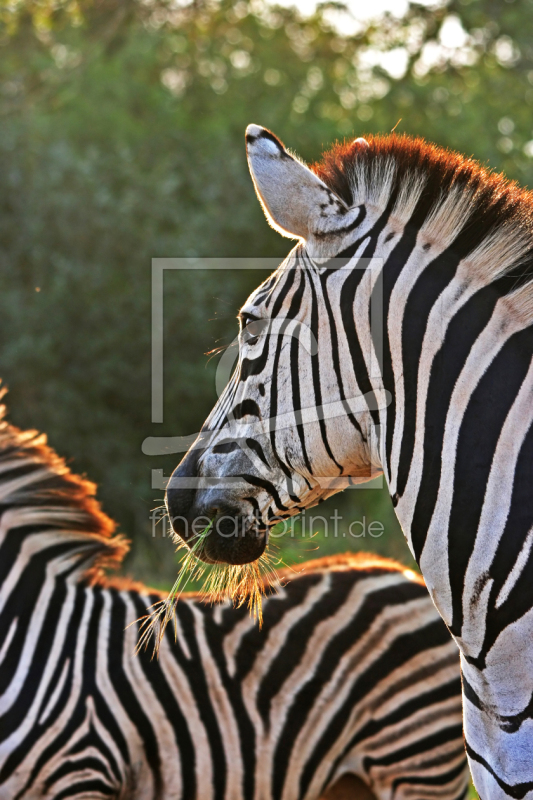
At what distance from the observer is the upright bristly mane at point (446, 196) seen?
6.77 feet

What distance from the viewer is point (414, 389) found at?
81.2 inches

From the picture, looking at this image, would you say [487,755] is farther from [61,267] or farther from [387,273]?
[61,267]

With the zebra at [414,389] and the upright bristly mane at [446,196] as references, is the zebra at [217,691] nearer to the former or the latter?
the zebra at [414,389]

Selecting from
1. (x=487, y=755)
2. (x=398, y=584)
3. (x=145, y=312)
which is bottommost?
(x=487, y=755)

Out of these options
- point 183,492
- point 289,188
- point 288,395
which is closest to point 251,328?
point 288,395

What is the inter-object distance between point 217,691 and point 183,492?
1.72 m

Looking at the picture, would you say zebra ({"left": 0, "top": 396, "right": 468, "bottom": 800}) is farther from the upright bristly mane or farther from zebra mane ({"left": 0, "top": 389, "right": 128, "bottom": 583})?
the upright bristly mane

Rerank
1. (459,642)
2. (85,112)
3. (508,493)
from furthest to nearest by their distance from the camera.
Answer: (85,112), (459,642), (508,493)

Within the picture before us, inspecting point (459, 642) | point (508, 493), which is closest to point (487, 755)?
point (459, 642)

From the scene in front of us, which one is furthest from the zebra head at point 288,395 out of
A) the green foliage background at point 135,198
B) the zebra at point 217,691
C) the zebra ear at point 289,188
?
the green foliage background at point 135,198

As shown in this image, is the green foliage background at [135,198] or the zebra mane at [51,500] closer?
the zebra mane at [51,500]

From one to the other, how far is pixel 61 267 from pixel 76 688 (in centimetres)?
1027

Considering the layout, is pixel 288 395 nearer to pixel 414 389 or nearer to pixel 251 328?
pixel 251 328

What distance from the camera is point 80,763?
3.56 metres
